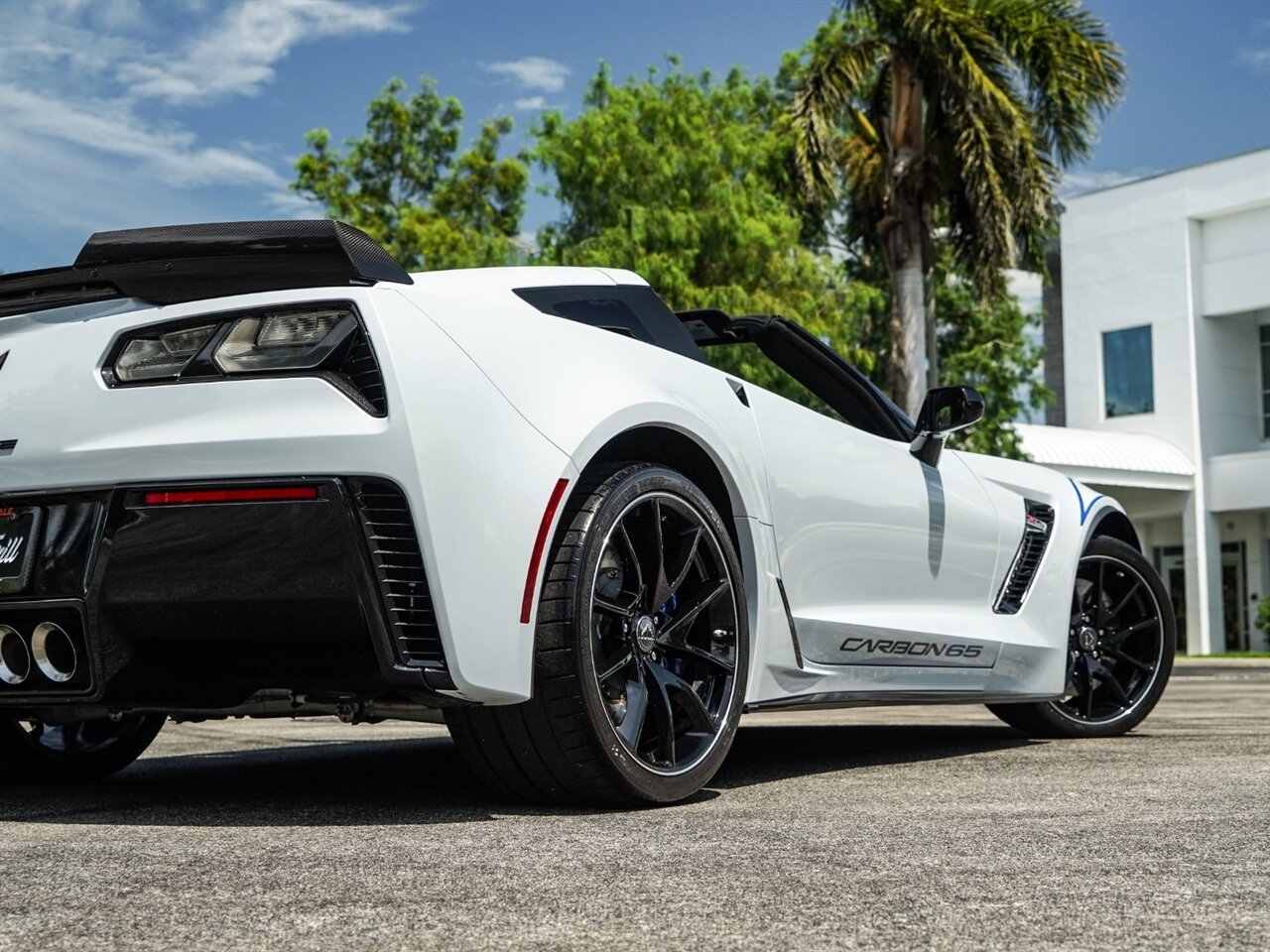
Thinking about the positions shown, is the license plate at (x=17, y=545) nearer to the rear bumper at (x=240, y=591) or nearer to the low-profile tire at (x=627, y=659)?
the rear bumper at (x=240, y=591)

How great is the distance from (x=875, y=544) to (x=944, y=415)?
2.58 ft

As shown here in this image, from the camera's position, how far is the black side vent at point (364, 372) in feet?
10.7

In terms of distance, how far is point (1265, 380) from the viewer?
35.8 m


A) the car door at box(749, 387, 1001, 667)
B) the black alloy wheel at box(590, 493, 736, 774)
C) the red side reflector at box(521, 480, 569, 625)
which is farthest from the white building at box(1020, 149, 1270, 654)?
the red side reflector at box(521, 480, 569, 625)

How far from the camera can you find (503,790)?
12.0 feet

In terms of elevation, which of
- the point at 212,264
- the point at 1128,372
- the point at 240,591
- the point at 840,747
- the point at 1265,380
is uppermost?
the point at 1128,372

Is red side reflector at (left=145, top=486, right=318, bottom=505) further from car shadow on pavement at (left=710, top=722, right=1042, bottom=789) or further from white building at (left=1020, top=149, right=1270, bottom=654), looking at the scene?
white building at (left=1020, top=149, right=1270, bottom=654)

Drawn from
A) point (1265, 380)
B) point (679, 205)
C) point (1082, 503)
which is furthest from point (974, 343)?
point (1082, 503)

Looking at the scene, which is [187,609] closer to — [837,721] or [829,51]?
[837,721]

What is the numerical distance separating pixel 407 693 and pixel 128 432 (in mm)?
809

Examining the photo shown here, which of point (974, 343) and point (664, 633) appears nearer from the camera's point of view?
point (664, 633)

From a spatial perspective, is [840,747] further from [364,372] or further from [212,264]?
[212,264]

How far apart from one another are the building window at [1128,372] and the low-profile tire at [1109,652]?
101 feet

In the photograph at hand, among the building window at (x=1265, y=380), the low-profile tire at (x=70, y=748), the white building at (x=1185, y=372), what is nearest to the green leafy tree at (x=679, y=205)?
the white building at (x=1185, y=372)
